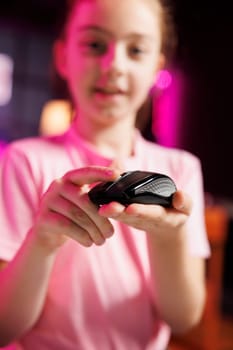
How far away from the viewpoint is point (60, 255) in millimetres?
493

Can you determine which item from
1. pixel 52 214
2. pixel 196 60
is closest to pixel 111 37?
pixel 52 214

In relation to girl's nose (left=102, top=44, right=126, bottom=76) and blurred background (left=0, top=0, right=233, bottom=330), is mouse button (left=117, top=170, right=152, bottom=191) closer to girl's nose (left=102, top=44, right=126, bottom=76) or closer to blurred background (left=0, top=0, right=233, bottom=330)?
girl's nose (left=102, top=44, right=126, bottom=76)

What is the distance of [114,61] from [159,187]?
15cm

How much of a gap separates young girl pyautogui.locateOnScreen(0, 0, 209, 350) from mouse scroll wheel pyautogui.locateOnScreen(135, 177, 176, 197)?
2.2 inches

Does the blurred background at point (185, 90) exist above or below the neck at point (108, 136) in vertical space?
below

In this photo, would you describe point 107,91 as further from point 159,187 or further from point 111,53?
point 159,187

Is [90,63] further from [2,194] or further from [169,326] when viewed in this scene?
[169,326]

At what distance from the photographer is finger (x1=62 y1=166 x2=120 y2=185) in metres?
0.37

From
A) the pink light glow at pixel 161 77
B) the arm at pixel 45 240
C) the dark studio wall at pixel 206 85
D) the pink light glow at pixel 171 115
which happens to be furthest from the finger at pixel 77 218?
the pink light glow at pixel 171 115

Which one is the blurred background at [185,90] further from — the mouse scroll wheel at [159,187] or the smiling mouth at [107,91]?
the mouse scroll wheel at [159,187]

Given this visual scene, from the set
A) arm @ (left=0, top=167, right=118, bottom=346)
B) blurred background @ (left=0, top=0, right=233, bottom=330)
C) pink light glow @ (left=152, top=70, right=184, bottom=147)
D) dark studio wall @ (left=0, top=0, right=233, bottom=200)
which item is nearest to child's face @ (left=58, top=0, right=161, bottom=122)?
arm @ (left=0, top=167, right=118, bottom=346)

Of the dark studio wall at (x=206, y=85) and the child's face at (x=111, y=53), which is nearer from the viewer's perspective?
the child's face at (x=111, y=53)

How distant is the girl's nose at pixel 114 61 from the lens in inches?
18.5

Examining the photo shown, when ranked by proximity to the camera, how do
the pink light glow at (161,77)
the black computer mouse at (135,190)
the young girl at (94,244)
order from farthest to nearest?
the pink light glow at (161,77) → the young girl at (94,244) → the black computer mouse at (135,190)
